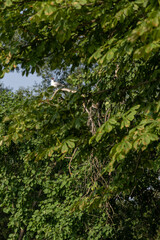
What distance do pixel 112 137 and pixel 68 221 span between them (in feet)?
14.8

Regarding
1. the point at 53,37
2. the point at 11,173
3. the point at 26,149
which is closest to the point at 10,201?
the point at 11,173

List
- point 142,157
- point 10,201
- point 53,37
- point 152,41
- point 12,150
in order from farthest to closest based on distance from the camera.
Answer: point 12,150, point 10,201, point 142,157, point 53,37, point 152,41

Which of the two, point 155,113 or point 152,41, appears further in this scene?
point 155,113

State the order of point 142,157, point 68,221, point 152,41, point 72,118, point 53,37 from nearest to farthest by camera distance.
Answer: point 152,41
point 53,37
point 72,118
point 142,157
point 68,221

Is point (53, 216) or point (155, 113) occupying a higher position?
point (53, 216)

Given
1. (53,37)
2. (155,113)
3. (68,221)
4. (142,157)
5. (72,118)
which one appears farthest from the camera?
(68,221)

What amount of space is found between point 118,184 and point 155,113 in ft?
4.68

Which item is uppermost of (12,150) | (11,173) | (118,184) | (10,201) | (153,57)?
(12,150)

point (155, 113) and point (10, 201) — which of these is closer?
point (155, 113)

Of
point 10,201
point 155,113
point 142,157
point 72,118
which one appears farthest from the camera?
point 10,201

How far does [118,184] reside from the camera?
5.49 metres

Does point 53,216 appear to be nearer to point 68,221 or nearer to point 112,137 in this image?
point 68,221

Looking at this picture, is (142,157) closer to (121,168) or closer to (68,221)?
(121,168)

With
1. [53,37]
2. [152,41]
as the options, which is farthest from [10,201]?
[152,41]
